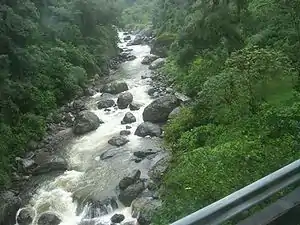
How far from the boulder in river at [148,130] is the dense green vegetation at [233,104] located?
2.26 feet

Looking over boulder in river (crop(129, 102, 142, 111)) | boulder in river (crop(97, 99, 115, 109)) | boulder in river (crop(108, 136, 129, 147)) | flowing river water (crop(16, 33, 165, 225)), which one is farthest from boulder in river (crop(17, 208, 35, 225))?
boulder in river (crop(97, 99, 115, 109))

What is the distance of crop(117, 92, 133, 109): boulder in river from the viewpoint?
2005 centimetres

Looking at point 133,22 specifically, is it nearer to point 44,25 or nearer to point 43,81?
point 44,25

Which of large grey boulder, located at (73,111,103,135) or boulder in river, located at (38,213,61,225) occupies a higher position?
boulder in river, located at (38,213,61,225)

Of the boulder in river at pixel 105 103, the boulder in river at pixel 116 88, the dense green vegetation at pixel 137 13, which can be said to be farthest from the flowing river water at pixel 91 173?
the dense green vegetation at pixel 137 13

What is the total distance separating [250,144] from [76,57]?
17.0 meters

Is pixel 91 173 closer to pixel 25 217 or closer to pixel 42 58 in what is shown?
pixel 25 217

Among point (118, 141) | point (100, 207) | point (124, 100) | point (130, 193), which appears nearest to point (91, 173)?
point (100, 207)

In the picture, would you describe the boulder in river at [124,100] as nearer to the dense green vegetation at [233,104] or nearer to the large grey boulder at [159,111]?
the large grey boulder at [159,111]

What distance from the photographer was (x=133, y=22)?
165ft

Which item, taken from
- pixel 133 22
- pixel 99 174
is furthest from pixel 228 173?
pixel 133 22

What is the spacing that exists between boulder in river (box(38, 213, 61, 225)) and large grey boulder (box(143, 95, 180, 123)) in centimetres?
703

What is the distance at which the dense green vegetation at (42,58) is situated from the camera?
16.6 metres

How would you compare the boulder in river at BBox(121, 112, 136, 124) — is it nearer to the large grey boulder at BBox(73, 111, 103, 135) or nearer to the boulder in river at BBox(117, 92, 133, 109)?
the large grey boulder at BBox(73, 111, 103, 135)
